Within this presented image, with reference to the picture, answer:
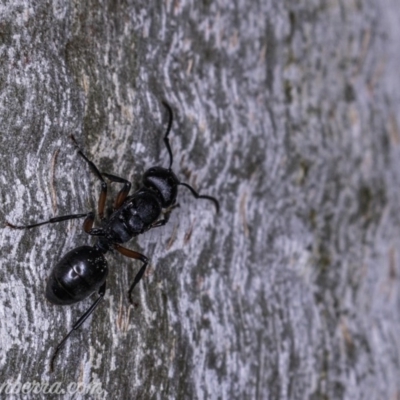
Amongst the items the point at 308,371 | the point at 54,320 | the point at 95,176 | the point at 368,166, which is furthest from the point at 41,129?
the point at 368,166

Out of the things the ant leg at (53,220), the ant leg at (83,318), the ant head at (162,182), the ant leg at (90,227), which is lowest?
the ant leg at (83,318)

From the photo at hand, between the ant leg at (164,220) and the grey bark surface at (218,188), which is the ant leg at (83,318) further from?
the ant leg at (164,220)

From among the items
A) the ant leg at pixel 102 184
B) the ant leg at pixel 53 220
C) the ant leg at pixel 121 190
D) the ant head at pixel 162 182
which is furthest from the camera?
the ant head at pixel 162 182

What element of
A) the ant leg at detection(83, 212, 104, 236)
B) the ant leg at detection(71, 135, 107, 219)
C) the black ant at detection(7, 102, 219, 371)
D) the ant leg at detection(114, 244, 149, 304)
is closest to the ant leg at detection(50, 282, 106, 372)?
the black ant at detection(7, 102, 219, 371)

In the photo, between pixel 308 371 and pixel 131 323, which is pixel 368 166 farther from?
pixel 131 323

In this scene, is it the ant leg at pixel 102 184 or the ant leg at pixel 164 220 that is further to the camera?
the ant leg at pixel 164 220

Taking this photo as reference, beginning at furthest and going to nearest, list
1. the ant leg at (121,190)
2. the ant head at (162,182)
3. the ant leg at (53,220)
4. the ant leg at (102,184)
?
1. the ant head at (162,182)
2. the ant leg at (121,190)
3. the ant leg at (102,184)
4. the ant leg at (53,220)

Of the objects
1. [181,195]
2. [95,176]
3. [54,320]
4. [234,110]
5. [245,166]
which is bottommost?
[54,320]

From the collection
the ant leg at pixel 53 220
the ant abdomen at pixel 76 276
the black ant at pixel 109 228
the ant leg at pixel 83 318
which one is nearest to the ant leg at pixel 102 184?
the black ant at pixel 109 228
